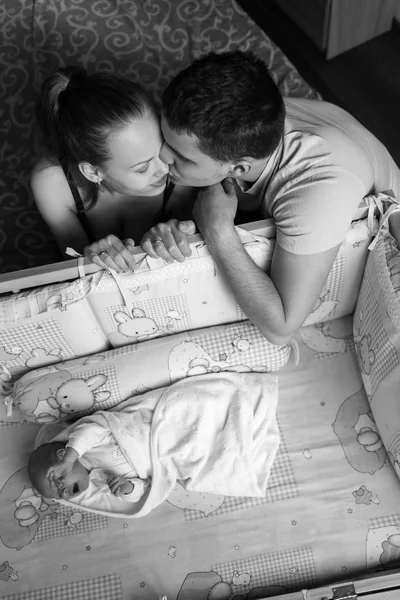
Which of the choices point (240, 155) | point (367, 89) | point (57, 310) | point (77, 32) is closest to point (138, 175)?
point (240, 155)

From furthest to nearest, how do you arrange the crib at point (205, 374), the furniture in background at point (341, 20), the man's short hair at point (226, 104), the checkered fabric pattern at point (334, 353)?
1. the furniture in background at point (341, 20)
2. the checkered fabric pattern at point (334, 353)
3. the crib at point (205, 374)
4. the man's short hair at point (226, 104)

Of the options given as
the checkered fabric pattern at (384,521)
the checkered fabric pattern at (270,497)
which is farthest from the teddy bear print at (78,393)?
the checkered fabric pattern at (384,521)

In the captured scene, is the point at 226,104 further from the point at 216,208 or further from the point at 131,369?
the point at 131,369

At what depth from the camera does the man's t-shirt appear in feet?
3.17

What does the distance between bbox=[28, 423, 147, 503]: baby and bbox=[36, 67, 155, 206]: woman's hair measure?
1.96ft

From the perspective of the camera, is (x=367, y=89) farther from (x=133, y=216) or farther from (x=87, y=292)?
(x=87, y=292)

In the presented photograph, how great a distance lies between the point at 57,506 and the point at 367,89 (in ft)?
6.06

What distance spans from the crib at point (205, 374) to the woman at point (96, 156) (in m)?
0.15

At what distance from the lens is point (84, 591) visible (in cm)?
114

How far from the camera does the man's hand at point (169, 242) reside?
3.39ft

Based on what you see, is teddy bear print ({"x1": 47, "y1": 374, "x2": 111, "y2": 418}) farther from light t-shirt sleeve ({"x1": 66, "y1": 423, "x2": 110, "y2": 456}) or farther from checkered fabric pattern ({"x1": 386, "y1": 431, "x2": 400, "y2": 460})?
checkered fabric pattern ({"x1": 386, "y1": 431, "x2": 400, "y2": 460})

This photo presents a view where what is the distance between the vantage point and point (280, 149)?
1036 millimetres

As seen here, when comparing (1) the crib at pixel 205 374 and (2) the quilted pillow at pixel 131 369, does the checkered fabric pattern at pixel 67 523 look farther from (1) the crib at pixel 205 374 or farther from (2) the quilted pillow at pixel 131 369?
(2) the quilted pillow at pixel 131 369

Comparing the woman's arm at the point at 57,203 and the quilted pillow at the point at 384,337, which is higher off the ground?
the woman's arm at the point at 57,203
